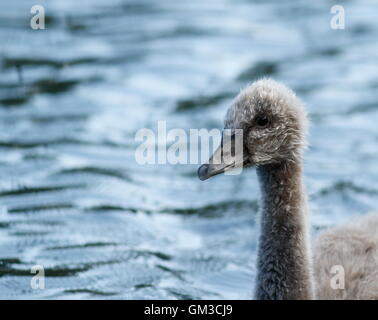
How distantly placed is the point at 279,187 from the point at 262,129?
0.42 meters

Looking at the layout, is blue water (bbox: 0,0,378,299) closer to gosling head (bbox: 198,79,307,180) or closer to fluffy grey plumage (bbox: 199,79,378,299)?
fluffy grey plumage (bbox: 199,79,378,299)

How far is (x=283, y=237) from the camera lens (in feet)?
22.8

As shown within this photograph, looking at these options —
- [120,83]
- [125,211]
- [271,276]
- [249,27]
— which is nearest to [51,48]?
[120,83]

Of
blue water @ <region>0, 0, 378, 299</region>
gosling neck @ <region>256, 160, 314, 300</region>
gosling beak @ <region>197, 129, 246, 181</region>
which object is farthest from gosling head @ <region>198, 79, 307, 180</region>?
blue water @ <region>0, 0, 378, 299</region>

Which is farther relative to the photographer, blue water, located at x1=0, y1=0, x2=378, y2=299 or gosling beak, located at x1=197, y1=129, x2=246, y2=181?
blue water, located at x1=0, y1=0, x2=378, y2=299

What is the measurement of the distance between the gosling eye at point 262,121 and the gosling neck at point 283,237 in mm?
300

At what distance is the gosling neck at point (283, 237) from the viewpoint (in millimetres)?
6871

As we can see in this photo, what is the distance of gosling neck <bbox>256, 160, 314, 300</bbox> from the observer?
22.5 ft

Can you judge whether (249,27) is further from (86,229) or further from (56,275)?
(56,275)

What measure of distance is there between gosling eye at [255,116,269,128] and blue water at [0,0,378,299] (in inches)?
70.7

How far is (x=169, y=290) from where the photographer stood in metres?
8.27

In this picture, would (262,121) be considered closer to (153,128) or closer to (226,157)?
(226,157)

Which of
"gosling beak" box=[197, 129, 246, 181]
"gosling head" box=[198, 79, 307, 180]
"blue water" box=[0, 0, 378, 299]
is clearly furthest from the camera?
"blue water" box=[0, 0, 378, 299]

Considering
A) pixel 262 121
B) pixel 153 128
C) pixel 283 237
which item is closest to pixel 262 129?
pixel 262 121
